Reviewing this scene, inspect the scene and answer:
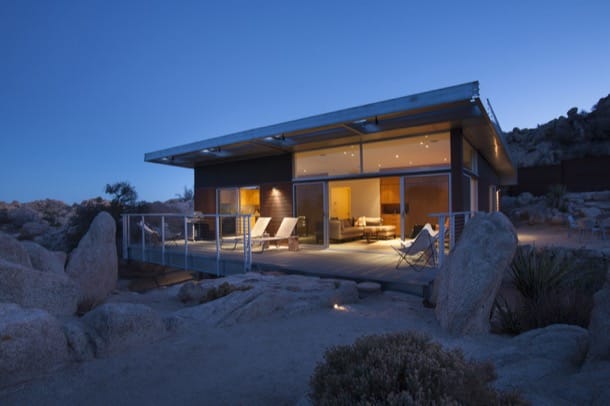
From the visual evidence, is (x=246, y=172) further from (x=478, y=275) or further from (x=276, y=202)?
(x=478, y=275)

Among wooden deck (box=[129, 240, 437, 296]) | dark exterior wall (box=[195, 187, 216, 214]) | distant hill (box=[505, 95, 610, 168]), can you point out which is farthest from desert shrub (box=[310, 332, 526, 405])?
distant hill (box=[505, 95, 610, 168])

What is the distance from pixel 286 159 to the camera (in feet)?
34.1

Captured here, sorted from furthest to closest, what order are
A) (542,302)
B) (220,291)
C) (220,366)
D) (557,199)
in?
1. (557,199)
2. (220,291)
3. (542,302)
4. (220,366)

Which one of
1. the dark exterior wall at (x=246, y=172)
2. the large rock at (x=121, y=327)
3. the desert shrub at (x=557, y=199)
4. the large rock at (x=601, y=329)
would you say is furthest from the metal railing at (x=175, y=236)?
the desert shrub at (x=557, y=199)

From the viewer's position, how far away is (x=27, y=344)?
2.51 m

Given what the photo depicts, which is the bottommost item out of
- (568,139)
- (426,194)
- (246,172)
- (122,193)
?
(426,194)

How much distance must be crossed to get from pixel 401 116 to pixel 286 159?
167 inches

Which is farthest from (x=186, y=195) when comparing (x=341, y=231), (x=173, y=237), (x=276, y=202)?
(x=341, y=231)

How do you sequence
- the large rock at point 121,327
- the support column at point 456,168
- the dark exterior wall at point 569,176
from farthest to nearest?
the dark exterior wall at point 569,176
the support column at point 456,168
the large rock at point 121,327

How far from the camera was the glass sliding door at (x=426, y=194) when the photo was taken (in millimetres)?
8086

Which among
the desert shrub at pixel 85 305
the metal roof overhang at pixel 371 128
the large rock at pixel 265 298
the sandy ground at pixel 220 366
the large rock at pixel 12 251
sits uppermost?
the metal roof overhang at pixel 371 128

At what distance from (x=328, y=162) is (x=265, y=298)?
19.2 ft

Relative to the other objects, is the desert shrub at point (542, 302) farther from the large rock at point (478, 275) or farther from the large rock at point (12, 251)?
the large rock at point (12, 251)

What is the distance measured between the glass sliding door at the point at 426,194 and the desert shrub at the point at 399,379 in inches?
252
